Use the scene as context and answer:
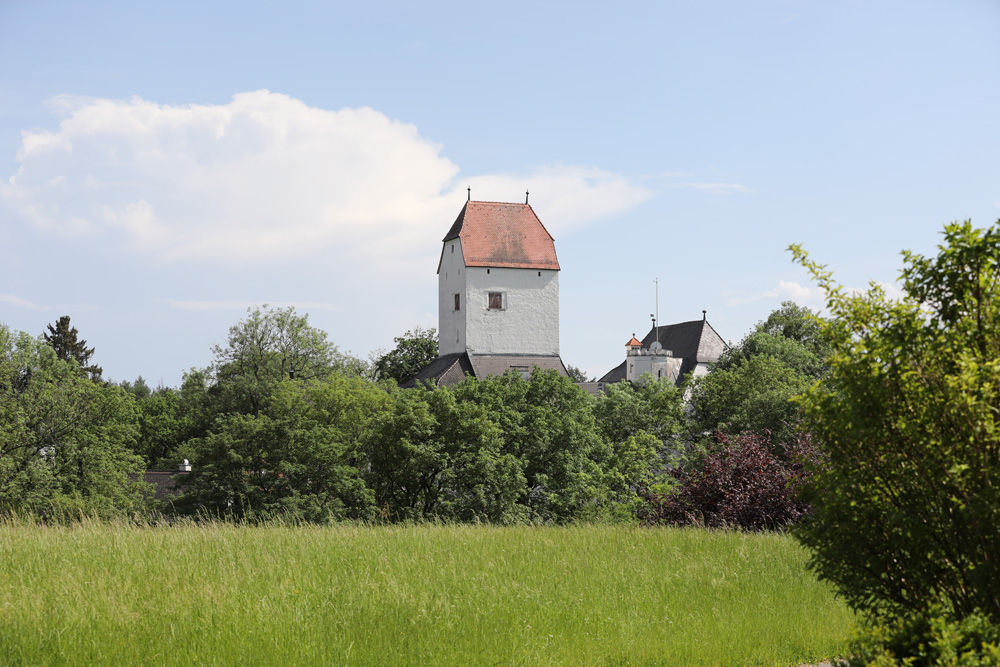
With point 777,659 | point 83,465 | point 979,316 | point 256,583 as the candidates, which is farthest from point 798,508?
point 83,465

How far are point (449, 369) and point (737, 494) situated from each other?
39255 mm

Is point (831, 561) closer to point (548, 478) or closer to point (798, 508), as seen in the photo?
point (798, 508)

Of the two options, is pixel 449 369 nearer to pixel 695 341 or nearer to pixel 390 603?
pixel 695 341

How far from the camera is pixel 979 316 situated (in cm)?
493

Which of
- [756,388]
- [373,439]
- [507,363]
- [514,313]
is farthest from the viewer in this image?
[514,313]

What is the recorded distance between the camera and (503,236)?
62250 mm

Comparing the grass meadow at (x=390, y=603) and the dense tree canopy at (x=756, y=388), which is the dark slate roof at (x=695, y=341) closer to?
the dense tree canopy at (x=756, y=388)

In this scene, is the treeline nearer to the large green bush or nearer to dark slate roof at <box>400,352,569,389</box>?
the large green bush

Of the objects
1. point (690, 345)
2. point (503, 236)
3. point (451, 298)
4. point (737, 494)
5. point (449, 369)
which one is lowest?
point (737, 494)

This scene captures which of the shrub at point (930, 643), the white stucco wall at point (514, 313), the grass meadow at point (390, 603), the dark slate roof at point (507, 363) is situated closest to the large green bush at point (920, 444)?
the shrub at point (930, 643)

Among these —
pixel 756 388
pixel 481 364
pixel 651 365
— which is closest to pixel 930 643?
pixel 756 388

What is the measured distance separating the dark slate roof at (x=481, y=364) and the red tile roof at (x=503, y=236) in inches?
252

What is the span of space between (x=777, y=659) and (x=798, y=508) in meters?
11.1

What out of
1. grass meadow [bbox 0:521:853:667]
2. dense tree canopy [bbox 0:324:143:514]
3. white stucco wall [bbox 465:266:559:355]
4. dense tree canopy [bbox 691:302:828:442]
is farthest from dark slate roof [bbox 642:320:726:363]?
grass meadow [bbox 0:521:853:667]
